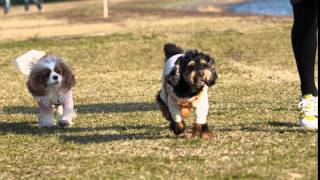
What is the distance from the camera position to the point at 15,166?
4.31 m

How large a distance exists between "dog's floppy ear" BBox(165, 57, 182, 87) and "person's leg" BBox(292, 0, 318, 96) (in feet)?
2.95

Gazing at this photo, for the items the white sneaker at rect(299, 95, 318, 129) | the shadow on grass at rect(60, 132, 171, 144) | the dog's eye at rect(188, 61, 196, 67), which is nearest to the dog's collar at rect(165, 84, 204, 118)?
the dog's eye at rect(188, 61, 196, 67)

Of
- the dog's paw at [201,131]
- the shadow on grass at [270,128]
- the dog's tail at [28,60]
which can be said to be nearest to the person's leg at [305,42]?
the shadow on grass at [270,128]

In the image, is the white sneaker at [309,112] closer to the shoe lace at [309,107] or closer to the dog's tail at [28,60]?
the shoe lace at [309,107]

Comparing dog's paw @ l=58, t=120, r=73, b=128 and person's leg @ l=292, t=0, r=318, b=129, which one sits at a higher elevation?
person's leg @ l=292, t=0, r=318, b=129

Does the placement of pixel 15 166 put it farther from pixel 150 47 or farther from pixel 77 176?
pixel 150 47

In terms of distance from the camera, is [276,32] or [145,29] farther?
[145,29]

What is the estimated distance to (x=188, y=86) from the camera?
4.34 metres

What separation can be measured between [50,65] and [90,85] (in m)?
3.32

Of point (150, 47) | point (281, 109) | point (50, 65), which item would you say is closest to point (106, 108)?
point (50, 65)

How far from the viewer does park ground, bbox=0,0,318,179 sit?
154 inches

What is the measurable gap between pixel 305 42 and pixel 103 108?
2714mm

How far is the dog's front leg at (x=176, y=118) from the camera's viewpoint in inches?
179

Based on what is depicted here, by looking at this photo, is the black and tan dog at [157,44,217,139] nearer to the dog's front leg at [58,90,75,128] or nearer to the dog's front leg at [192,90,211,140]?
the dog's front leg at [192,90,211,140]
